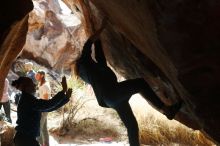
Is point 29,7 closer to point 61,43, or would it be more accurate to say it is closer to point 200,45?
point 200,45

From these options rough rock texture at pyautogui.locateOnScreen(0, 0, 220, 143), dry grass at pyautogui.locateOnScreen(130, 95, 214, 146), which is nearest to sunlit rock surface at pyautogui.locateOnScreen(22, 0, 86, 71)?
dry grass at pyautogui.locateOnScreen(130, 95, 214, 146)

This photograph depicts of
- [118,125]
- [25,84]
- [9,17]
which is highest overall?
[9,17]

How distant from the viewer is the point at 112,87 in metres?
5.40

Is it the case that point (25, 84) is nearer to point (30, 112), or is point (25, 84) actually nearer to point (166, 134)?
point (30, 112)

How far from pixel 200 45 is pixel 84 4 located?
3.83 meters

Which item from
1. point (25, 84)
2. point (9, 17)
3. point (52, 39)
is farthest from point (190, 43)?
point (52, 39)

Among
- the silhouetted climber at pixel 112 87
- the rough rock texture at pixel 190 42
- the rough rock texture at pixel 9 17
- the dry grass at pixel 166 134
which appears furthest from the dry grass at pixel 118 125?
the rough rock texture at pixel 190 42

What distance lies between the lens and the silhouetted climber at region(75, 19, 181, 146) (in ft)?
17.4

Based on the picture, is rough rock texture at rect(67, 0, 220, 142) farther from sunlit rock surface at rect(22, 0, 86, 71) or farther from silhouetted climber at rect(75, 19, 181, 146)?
sunlit rock surface at rect(22, 0, 86, 71)

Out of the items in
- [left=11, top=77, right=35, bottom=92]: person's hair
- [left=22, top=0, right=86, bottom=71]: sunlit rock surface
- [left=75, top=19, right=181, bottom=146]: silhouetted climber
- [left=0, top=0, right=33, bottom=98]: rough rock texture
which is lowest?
[left=22, top=0, right=86, bottom=71]: sunlit rock surface

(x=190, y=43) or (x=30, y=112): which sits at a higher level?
(x=190, y=43)

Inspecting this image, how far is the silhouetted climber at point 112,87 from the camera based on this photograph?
5.29 meters

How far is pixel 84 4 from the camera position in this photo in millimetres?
7488

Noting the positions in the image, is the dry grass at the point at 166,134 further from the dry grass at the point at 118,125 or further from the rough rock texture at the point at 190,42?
the rough rock texture at the point at 190,42
